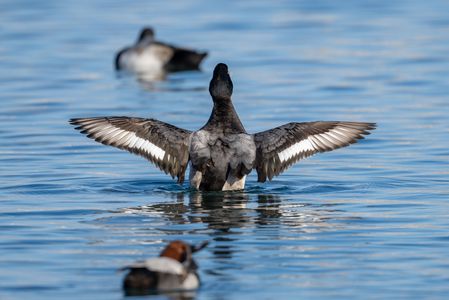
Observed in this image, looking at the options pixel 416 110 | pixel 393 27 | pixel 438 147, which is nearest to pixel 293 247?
pixel 438 147

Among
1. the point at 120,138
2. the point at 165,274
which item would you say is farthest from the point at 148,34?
the point at 165,274

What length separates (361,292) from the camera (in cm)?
797

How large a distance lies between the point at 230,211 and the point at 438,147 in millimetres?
4404

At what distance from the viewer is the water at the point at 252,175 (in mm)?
8547

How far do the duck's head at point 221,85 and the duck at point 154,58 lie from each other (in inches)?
393

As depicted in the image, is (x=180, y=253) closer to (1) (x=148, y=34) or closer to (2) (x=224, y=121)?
(2) (x=224, y=121)

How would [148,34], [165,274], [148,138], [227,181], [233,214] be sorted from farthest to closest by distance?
[148,34] → [148,138] → [227,181] → [233,214] → [165,274]

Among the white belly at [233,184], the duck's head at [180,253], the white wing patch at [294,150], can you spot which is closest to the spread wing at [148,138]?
the white belly at [233,184]

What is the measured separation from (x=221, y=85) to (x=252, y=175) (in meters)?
1.70

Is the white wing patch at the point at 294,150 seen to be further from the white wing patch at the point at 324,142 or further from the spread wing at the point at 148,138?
the spread wing at the point at 148,138

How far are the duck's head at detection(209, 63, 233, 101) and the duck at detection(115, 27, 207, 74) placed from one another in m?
9.97

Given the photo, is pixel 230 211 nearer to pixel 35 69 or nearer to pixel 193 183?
pixel 193 183

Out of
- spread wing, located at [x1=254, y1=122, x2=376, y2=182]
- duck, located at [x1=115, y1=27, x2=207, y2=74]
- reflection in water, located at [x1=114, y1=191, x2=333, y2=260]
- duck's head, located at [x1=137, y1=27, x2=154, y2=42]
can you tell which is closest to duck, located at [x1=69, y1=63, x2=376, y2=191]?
spread wing, located at [x1=254, y1=122, x2=376, y2=182]

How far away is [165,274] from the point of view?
7629 mm
